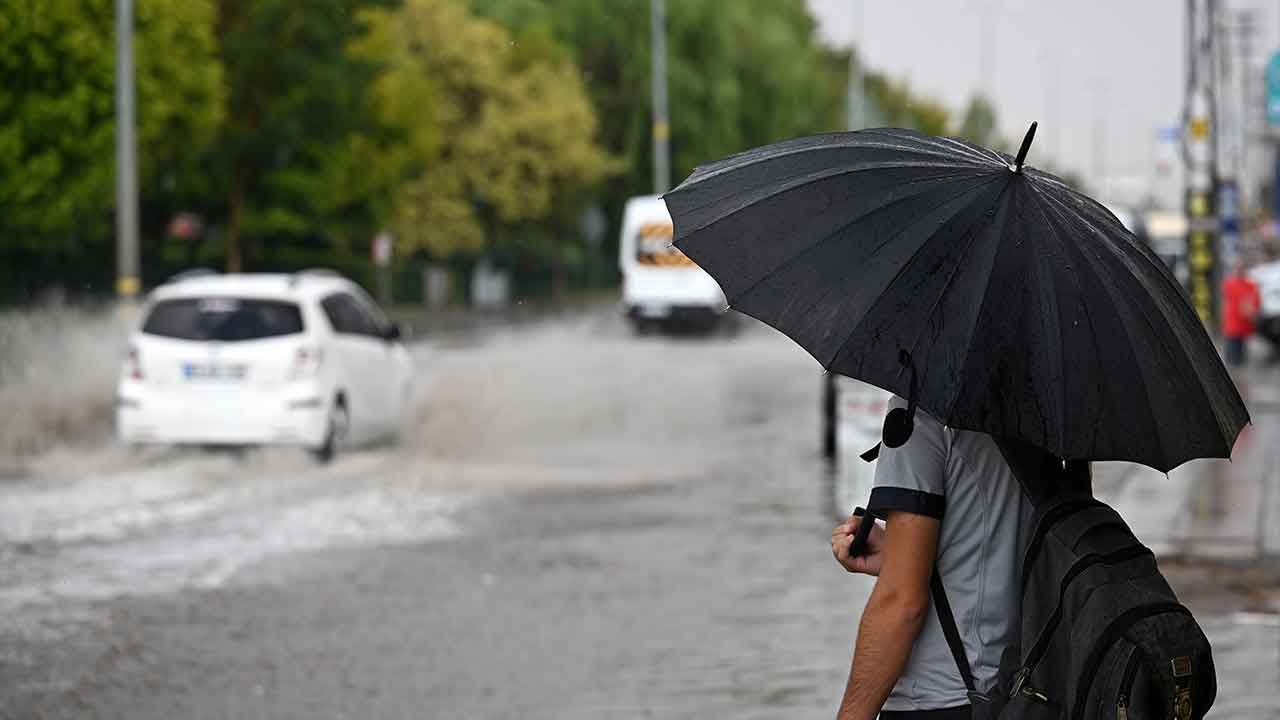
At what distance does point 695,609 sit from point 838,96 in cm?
11387

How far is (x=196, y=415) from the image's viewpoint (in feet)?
57.4

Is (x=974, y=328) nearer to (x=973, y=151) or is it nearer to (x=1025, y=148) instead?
(x=1025, y=148)

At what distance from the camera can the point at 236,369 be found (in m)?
17.7

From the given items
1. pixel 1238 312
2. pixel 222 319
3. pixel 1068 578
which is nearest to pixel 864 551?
pixel 1068 578

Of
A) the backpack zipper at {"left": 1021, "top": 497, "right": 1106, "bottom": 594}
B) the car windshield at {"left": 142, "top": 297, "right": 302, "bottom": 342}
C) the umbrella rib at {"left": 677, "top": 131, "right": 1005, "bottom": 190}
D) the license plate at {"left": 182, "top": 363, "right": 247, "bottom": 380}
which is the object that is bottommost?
the license plate at {"left": 182, "top": 363, "right": 247, "bottom": 380}

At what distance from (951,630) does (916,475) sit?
0.91ft

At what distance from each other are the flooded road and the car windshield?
1.00 meters

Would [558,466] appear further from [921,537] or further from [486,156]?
[486,156]

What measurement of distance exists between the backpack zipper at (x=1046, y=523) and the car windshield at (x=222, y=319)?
1459 centimetres

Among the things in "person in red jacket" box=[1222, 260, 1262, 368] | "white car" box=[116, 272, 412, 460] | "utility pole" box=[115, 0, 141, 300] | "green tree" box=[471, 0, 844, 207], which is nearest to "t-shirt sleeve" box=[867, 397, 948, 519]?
"white car" box=[116, 272, 412, 460]

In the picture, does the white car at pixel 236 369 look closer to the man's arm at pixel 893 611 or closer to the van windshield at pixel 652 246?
the man's arm at pixel 893 611

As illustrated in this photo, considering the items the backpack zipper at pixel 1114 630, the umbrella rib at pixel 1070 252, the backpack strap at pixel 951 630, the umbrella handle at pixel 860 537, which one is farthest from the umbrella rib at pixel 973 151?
the backpack zipper at pixel 1114 630

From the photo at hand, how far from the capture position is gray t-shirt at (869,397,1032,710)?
3844 millimetres

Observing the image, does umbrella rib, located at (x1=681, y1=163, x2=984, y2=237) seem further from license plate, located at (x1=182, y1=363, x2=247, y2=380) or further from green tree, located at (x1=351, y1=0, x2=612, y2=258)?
green tree, located at (x1=351, y1=0, x2=612, y2=258)
